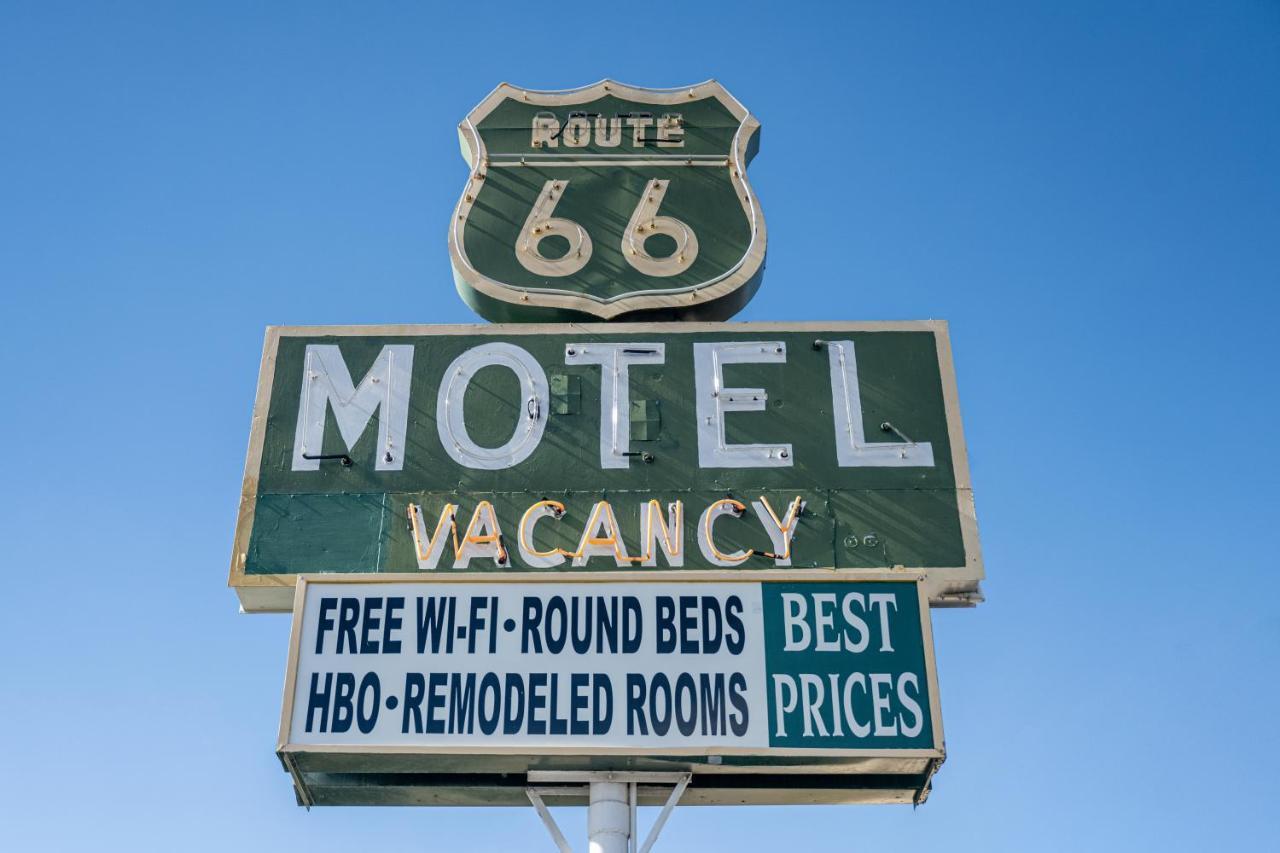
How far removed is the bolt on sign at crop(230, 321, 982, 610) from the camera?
34.3 feet

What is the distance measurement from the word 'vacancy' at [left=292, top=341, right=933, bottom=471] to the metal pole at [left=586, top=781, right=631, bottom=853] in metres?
2.40

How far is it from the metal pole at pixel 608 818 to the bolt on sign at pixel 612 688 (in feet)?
0.98

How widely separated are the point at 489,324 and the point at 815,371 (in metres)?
2.60

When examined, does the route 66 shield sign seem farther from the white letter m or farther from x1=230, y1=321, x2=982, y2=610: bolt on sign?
the white letter m

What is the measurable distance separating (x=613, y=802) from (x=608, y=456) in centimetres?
258

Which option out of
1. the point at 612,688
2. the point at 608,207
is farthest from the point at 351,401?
the point at 612,688

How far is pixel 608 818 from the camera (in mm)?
9633

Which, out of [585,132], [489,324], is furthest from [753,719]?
[585,132]

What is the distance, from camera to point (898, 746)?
369 inches

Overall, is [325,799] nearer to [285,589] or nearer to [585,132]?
[285,589]

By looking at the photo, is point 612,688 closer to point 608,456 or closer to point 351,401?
point 608,456

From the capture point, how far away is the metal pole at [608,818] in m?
9.62

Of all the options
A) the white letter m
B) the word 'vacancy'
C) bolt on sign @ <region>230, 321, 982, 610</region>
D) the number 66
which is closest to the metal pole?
bolt on sign @ <region>230, 321, 982, 610</region>

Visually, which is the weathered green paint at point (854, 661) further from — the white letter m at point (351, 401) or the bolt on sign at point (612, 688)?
the white letter m at point (351, 401)
